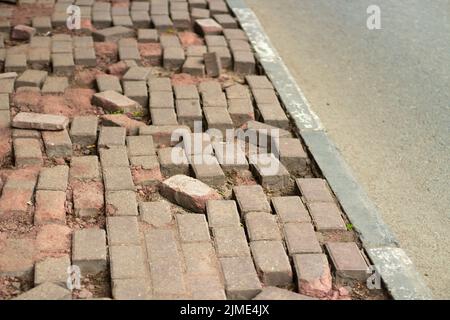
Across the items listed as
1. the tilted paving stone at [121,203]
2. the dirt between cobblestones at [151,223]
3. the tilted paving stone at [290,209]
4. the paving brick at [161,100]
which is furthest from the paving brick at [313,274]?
the paving brick at [161,100]

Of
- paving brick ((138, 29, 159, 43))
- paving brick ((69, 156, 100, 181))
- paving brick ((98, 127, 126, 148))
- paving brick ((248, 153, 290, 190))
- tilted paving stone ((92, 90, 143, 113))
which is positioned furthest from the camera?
paving brick ((138, 29, 159, 43))

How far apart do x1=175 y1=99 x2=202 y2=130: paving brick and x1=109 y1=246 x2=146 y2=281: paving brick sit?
5.42 feet

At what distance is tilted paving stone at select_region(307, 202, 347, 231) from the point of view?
406 centimetres

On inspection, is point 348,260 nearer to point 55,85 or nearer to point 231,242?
point 231,242

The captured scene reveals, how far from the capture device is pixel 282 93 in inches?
225

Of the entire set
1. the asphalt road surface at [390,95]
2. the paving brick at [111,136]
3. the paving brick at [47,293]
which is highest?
the paving brick at [47,293]

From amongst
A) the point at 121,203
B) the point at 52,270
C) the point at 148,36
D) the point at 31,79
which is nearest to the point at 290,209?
the point at 121,203

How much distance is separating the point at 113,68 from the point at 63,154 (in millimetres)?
1532

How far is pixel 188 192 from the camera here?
→ 4.18 meters

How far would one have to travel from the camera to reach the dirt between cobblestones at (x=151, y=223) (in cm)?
352

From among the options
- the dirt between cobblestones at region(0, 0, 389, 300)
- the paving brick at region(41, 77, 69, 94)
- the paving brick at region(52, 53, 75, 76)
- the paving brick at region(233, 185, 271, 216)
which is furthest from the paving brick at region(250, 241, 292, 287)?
the paving brick at region(52, 53, 75, 76)

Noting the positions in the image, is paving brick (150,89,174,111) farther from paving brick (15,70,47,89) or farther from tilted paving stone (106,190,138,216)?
tilted paving stone (106,190,138,216)

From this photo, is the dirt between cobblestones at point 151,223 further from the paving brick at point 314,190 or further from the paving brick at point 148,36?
the paving brick at point 148,36

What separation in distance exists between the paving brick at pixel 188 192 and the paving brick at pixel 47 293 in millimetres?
1041
